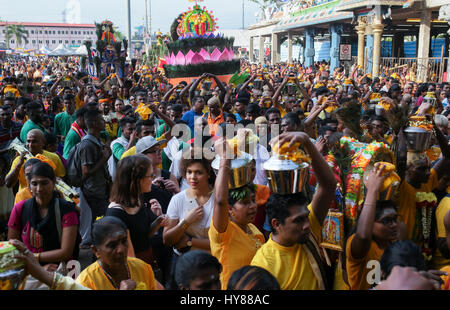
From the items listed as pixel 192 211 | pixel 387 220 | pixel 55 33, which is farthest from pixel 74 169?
pixel 55 33

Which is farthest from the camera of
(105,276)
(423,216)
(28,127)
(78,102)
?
(78,102)

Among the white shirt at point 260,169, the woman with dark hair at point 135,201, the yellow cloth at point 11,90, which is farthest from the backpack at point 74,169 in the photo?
the yellow cloth at point 11,90

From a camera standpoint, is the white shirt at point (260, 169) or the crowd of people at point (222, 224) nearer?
the crowd of people at point (222, 224)

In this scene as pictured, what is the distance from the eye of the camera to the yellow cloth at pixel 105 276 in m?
2.32

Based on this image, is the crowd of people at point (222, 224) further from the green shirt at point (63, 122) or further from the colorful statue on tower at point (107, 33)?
the colorful statue on tower at point (107, 33)

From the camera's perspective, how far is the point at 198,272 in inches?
79.7

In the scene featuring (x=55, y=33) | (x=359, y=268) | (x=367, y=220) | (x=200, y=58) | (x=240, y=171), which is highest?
(x=55, y=33)

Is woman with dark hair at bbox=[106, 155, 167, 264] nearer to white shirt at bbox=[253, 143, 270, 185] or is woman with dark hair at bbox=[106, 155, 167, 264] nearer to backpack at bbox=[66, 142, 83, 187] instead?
white shirt at bbox=[253, 143, 270, 185]

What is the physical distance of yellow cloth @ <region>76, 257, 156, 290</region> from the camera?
2.32 m

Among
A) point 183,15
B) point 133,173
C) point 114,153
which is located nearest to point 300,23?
point 183,15

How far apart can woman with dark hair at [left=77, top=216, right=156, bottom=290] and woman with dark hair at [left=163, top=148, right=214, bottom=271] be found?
61 centimetres

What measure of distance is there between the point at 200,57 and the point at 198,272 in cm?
1352

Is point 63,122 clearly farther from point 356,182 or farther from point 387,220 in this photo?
point 387,220

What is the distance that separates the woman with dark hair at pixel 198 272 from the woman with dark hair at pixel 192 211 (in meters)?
0.90
